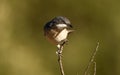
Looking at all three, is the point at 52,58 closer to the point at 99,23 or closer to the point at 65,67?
the point at 65,67

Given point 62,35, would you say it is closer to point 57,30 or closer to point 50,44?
point 57,30

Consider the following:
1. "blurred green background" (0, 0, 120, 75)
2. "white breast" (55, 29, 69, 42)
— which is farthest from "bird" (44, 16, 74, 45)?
"blurred green background" (0, 0, 120, 75)

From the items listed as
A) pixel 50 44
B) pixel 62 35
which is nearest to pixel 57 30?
pixel 62 35

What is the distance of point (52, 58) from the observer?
8234 millimetres

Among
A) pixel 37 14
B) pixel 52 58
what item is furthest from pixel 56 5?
pixel 52 58

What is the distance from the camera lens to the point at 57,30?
8.05 feet

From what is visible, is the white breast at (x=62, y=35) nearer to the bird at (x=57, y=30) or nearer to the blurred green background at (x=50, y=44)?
the bird at (x=57, y=30)

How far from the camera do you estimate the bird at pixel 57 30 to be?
7.89ft

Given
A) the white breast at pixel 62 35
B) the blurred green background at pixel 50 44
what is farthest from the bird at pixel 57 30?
the blurred green background at pixel 50 44

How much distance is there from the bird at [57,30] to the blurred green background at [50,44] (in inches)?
212

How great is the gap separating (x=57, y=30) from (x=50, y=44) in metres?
5.69

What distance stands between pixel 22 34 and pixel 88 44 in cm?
107

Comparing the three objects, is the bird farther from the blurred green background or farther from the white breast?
the blurred green background

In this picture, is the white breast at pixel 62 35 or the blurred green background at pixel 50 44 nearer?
the white breast at pixel 62 35
